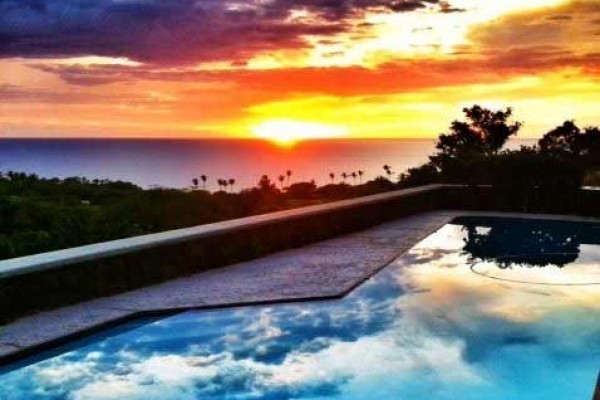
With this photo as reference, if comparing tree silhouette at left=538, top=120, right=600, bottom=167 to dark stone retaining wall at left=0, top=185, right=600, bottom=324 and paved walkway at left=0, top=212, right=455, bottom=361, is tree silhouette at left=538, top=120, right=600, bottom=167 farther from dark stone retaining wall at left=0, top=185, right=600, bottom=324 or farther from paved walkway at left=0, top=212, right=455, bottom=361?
paved walkway at left=0, top=212, right=455, bottom=361

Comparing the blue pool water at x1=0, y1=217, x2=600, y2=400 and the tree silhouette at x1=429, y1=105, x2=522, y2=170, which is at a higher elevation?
the tree silhouette at x1=429, y1=105, x2=522, y2=170

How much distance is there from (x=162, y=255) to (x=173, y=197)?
524 centimetres

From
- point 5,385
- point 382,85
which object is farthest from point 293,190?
point 5,385

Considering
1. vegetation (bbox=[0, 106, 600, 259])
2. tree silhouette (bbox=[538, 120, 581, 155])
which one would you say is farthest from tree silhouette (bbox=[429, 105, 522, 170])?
vegetation (bbox=[0, 106, 600, 259])

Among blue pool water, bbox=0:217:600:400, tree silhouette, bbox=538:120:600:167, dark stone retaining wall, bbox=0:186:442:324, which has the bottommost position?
blue pool water, bbox=0:217:600:400

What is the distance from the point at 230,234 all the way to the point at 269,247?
839mm

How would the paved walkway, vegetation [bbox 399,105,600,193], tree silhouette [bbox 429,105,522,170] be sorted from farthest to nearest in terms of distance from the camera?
tree silhouette [bbox 429,105,522,170] → vegetation [bbox 399,105,600,193] → the paved walkway

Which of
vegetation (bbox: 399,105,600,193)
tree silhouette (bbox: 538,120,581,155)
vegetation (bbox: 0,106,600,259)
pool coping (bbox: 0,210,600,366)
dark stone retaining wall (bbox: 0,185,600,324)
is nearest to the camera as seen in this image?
pool coping (bbox: 0,210,600,366)

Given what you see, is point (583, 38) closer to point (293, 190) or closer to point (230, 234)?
point (293, 190)

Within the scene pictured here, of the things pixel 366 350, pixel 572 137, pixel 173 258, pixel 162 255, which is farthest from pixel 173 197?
pixel 572 137

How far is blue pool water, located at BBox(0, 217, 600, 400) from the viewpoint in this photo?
491cm

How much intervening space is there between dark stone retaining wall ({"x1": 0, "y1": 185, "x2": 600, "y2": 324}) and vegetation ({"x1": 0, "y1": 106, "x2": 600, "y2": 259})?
5.61 ft

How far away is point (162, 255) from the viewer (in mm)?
7605

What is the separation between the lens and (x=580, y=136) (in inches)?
1241
